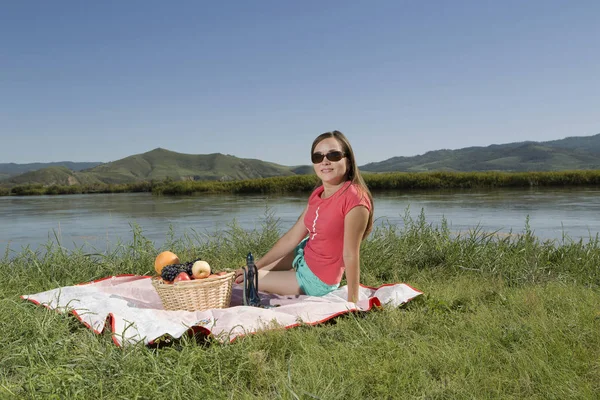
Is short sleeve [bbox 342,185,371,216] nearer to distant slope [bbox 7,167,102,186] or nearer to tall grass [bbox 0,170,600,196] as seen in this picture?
tall grass [bbox 0,170,600,196]

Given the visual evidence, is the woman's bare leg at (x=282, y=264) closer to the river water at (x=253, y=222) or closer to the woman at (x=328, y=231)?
the woman at (x=328, y=231)

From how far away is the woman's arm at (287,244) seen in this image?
454 centimetres

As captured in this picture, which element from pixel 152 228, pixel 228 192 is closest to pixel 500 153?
pixel 228 192

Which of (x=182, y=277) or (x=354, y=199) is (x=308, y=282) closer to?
(x=354, y=199)

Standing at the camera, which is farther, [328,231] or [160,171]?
[160,171]

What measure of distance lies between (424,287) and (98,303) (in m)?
2.93

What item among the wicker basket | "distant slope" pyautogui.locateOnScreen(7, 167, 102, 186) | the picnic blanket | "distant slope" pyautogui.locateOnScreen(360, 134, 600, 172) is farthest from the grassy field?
"distant slope" pyautogui.locateOnScreen(360, 134, 600, 172)

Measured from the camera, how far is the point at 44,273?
17.7 ft

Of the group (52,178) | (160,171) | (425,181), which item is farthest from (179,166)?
(425,181)

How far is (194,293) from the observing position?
3.71 metres

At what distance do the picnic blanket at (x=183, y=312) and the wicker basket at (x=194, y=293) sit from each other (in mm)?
110

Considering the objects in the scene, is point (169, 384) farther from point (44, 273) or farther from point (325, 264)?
point (44, 273)

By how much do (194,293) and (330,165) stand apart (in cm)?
150

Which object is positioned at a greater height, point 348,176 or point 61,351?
point 348,176
